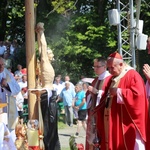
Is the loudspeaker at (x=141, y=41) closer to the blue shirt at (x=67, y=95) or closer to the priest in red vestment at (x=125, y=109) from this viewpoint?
the blue shirt at (x=67, y=95)

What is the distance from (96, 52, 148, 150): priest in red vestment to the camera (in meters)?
6.89

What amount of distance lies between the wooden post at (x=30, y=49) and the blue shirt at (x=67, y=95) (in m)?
9.42

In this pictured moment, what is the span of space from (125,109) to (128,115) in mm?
92

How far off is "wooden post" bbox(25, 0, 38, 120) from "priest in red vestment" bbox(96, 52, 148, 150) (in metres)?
1.09

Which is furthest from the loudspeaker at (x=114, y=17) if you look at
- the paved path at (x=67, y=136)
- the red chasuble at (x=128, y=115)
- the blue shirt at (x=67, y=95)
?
the red chasuble at (x=128, y=115)

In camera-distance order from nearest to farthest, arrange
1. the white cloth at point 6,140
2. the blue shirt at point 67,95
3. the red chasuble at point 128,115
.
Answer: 1. the white cloth at point 6,140
2. the red chasuble at point 128,115
3. the blue shirt at point 67,95

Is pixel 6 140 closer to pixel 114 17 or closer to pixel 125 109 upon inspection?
pixel 125 109

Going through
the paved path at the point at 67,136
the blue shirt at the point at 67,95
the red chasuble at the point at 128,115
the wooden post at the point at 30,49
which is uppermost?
the wooden post at the point at 30,49

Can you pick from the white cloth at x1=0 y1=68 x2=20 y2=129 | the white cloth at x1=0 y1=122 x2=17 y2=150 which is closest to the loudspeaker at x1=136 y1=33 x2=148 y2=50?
the white cloth at x1=0 y1=68 x2=20 y2=129

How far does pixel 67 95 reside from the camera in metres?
16.9

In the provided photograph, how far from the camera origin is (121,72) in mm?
7109

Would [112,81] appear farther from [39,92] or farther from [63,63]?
[63,63]

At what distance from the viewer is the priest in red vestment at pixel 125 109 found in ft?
22.6

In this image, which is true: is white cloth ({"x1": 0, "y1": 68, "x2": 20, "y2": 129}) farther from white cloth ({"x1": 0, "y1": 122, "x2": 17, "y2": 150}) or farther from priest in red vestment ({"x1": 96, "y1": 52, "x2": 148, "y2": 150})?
priest in red vestment ({"x1": 96, "y1": 52, "x2": 148, "y2": 150})
